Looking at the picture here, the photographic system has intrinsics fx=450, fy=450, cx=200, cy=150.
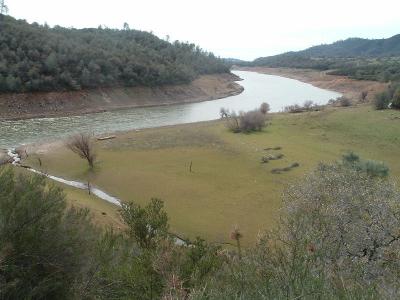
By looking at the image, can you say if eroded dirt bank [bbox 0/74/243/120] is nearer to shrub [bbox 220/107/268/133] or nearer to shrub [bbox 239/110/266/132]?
shrub [bbox 220/107/268/133]

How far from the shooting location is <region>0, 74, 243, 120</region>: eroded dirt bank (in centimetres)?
7475

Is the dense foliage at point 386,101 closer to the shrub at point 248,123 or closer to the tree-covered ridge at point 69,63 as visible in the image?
the shrub at point 248,123

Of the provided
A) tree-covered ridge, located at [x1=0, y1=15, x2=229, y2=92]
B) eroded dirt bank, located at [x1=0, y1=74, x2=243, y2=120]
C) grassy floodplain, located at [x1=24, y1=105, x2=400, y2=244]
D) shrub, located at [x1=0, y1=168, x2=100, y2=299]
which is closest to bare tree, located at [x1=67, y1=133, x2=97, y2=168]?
grassy floodplain, located at [x1=24, y1=105, x2=400, y2=244]

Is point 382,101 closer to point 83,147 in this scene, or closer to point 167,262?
point 83,147

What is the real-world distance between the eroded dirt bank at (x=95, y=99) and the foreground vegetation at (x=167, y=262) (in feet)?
206

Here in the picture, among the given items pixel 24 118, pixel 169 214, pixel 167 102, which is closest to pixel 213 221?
pixel 169 214

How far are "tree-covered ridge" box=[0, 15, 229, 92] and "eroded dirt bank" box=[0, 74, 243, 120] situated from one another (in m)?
1.80

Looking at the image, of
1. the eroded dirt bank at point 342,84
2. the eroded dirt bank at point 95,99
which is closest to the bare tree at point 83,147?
the eroded dirt bank at point 95,99

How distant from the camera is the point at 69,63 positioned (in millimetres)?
90500

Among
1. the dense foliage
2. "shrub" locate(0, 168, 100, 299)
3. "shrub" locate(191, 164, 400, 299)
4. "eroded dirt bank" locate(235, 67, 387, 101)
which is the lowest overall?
"eroded dirt bank" locate(235, 67, 387, 101)

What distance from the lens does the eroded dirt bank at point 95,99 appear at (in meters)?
74.8

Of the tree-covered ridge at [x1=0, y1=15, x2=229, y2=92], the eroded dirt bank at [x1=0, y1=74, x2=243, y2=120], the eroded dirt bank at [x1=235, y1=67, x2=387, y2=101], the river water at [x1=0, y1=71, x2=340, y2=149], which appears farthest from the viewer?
the eroded dirt bank at [x1=235, y1=67, x2=387, y2=101]

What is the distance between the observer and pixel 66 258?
1092 centimetres

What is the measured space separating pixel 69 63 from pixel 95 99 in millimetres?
10932
